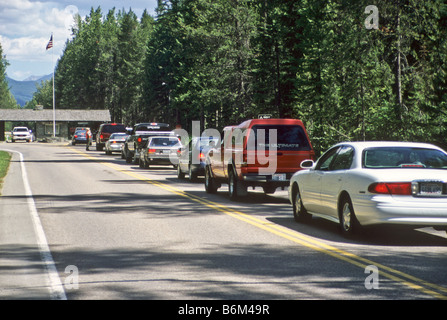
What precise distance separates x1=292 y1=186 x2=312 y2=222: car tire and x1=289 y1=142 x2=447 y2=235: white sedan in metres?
0.52

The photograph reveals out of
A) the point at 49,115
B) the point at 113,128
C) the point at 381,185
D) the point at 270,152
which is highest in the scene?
the point at 49,115

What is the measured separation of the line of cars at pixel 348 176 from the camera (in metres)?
10.1

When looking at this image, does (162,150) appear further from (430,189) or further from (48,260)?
(48,260)

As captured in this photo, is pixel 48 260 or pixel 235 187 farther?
pixel 235 187

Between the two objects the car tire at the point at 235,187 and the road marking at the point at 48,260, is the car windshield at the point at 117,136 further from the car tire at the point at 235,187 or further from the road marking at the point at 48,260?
the road marking at the point at 48,260

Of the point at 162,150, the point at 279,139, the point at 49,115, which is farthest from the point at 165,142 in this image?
the point at 49,115

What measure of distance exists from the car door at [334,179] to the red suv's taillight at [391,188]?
0.87 metres

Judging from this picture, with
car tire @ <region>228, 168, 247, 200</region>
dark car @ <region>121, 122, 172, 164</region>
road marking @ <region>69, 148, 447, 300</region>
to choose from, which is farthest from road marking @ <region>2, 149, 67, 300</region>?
dark car @ <region>121, 122, 172, 164</region>

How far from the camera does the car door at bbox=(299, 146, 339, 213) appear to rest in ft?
39.7

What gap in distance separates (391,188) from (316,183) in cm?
227

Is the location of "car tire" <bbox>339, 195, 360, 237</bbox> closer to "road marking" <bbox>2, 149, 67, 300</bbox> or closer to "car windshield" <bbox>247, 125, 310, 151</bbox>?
"road marking" <bbox>2, 149, 67, 300</bbox>

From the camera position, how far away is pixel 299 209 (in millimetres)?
13094
